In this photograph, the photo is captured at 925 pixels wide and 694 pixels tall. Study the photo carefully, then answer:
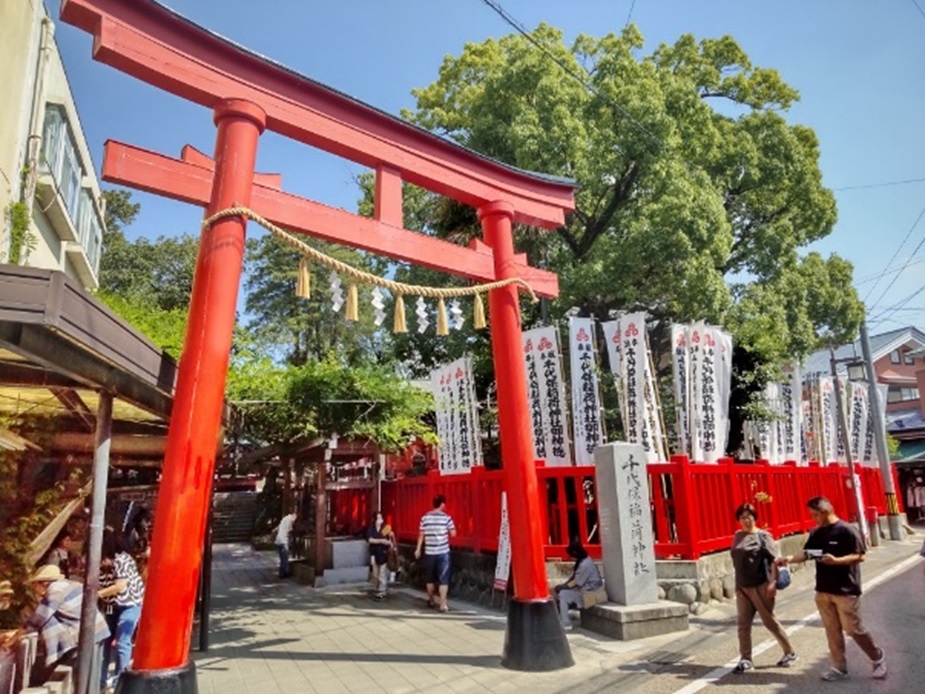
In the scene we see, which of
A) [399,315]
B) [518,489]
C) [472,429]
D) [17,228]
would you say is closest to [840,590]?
[518,489]

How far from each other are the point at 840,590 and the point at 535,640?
10.4ft

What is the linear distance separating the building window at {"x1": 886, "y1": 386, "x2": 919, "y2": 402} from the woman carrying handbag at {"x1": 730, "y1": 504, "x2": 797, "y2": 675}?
128 ft

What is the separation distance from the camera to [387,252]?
23.0 ft

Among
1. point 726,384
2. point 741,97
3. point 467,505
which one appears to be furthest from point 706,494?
point 741,97

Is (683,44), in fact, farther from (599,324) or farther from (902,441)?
(902,441)

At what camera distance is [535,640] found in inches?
267

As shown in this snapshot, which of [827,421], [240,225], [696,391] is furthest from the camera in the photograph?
[827,421]

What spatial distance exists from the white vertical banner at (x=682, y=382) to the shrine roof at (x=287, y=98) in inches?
235

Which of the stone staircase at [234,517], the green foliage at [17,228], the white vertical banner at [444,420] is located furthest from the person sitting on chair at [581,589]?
Result: the stone staircase at [234,517]

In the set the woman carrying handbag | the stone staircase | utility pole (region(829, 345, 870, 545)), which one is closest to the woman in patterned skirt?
the woman carrying handbag

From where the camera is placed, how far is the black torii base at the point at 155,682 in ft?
14.6

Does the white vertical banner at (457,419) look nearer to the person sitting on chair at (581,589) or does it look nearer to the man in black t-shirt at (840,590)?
the person sitting on chair at (581,589)

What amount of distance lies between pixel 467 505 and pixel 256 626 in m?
4.49

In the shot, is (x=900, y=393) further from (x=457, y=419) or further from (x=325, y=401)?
(x=325, y=401)
